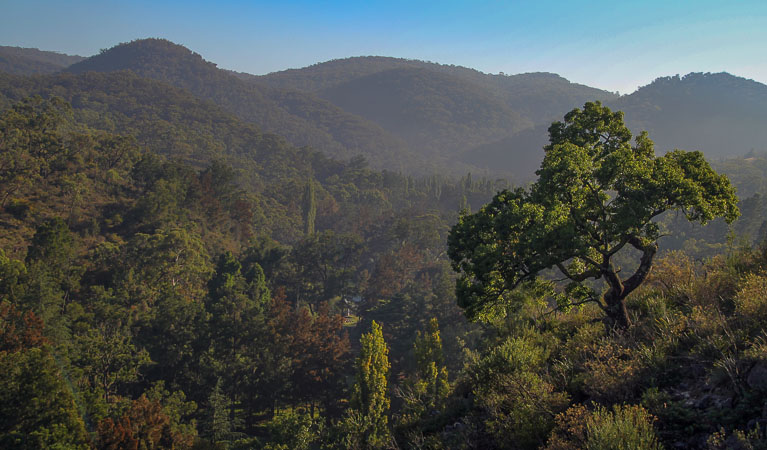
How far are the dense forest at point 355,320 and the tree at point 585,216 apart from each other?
0.06 m

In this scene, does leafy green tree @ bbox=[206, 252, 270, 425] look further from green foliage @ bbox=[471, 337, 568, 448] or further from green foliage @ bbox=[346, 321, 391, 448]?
green foliage @ bbox=[471, 337, 568, 448]

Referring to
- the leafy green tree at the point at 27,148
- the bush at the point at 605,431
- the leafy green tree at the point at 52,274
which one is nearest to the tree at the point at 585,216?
the bush at the point at 605,431

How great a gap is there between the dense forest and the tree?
65 millimetres

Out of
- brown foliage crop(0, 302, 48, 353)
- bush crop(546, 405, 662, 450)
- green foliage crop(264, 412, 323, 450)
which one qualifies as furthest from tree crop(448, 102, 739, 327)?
brown foliage crop(0, 302, 48, 353)

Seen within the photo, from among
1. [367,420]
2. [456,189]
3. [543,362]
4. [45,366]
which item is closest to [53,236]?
[45,366]

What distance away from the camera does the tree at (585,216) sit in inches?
340

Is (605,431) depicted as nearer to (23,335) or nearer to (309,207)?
(23,335)

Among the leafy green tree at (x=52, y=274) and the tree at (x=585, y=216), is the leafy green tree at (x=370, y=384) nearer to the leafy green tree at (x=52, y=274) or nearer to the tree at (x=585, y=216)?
the tree at (x=585, y=216)

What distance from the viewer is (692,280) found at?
9.38 metres

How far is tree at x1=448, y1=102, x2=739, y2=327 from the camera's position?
8641 mm

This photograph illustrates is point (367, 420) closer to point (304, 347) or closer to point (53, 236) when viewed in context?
point (304, 347)

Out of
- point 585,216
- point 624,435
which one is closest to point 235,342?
point 585,216

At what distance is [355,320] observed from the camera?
61.4 meters

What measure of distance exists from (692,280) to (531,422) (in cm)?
574
